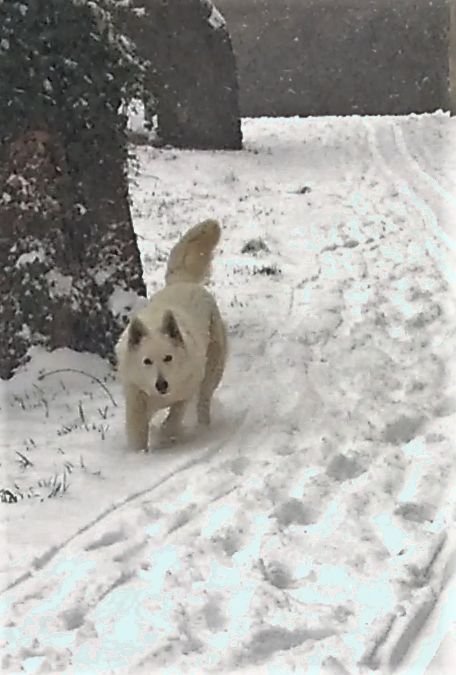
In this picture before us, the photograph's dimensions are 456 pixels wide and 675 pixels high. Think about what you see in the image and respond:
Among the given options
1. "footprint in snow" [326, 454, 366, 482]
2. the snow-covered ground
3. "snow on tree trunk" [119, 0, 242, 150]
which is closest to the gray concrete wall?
"snow on tree trunk" [119, 0, 242, 150]

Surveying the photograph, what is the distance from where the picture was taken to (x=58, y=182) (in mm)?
6605

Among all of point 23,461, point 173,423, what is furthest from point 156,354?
point 23,461

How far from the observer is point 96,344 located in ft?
22.4

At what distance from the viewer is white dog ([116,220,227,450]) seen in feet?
17.7

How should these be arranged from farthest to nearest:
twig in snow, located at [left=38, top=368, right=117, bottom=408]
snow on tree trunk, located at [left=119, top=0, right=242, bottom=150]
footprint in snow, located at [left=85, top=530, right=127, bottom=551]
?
snow on tree trunk, located at [left=119, top=0, right=242, bottom=150], twig in snow, located at [left=38, top=368, right=117, bottom=408], footprint in snow, located at [left=85, top=530, right=127, bottom=551]

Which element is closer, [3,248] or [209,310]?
[209,310]

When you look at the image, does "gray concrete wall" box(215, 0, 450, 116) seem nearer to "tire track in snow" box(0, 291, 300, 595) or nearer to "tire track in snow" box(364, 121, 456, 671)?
"tire track in snow" box(364, 121, 456, 671)

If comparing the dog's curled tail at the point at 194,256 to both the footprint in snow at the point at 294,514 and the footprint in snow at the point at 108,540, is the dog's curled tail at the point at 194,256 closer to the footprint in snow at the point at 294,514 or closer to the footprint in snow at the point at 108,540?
the footprint in snow at the point at 294,514

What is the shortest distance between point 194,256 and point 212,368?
925 millimetres

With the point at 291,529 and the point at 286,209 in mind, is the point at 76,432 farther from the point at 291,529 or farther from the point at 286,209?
the point at 286,209

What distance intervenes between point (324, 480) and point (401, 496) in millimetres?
366

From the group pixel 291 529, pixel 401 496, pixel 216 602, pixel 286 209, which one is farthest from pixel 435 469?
pixel 286 209

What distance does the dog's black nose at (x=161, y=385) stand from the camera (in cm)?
533

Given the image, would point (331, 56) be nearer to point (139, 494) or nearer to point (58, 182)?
point (58, 182)
